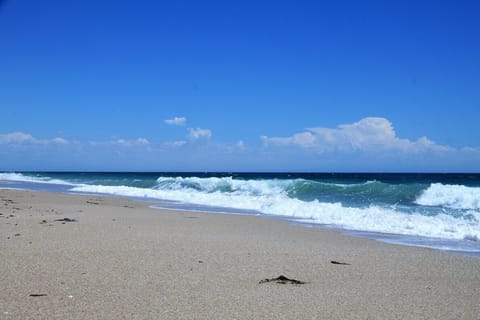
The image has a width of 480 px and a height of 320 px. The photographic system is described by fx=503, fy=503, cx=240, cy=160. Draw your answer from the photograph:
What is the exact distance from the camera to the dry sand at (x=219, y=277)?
186 inches

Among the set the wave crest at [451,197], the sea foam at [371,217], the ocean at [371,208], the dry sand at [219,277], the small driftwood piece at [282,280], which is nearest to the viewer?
the dry sand at [219,277]

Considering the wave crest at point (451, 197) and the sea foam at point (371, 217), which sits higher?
the wave crest at point (451, 197)

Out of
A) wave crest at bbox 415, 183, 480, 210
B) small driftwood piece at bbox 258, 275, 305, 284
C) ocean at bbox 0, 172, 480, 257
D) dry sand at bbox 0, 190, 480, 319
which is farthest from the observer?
wave crest at bbox 415, 183, 480, 210

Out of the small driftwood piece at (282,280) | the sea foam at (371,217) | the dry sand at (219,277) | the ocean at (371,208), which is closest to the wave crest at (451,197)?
the ocean at (371,208)

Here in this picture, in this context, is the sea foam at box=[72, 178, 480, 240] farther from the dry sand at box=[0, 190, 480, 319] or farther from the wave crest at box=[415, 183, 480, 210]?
the wave crest at box=[415, 183, 480, 210]

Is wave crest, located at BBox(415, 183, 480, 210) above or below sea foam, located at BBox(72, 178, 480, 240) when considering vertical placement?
above

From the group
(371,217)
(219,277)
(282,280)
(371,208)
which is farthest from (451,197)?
(219,277)

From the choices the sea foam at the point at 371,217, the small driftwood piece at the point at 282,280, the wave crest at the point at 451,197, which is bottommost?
the small driftwood piece at the point at 282,280

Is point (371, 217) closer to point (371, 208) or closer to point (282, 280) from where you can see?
point (371, 208)

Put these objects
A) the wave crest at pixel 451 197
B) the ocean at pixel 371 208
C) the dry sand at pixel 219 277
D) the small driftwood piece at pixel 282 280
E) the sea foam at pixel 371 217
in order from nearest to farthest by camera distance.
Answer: the dry sand at pixel 219 277
the small driftwood piece at pixel 282 280
the ocean at pixel 371 208
the sea foam at pixel 371 217
the wave crest at pixel 451 197

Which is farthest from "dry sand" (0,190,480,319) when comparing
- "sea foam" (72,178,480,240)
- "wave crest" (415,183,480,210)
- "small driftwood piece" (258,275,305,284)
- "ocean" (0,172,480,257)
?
"wave crest" (415,183,480,210)

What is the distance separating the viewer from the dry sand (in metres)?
4.73

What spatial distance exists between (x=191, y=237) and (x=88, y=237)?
1961mm

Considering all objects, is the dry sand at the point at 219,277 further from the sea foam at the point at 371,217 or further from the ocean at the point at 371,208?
the sea foam at the point at 371,217
